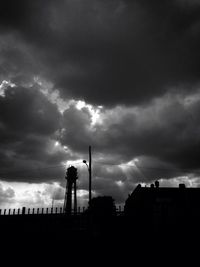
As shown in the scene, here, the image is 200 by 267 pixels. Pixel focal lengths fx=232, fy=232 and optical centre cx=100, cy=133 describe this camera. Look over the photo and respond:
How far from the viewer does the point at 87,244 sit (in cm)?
2044

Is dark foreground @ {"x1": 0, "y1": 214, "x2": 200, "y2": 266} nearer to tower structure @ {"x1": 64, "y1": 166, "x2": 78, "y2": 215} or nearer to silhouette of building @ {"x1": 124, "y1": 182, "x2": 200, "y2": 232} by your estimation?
silhouette of building @ {"x1": 124, "y1": 182, "x2": 200, "y2": 232}

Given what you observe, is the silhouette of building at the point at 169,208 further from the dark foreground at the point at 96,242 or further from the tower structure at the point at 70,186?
the tower structure at the point at 70,186

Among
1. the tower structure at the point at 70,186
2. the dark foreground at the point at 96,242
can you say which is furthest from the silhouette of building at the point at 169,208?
the tower structure at the point at 70,186

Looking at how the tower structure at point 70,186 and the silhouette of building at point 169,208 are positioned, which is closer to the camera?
the silhouette of building at point 169,208

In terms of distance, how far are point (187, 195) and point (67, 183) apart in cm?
2618

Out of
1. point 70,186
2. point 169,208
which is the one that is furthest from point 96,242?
point 70,186

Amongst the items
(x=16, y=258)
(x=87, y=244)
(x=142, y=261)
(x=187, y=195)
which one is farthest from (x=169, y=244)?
(x=16, y=258)

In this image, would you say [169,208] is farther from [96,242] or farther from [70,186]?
[70,186]

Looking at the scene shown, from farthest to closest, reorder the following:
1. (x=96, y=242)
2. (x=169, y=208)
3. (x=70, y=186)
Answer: (x=70, y=186) < (x=169, y=208) < (x=96, y=242)

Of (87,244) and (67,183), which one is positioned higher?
(67,183)

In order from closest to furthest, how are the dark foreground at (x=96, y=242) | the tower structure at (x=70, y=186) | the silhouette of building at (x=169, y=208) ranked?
the dark foreground at (x=96, y=242), the silhouette of building at (x=169, y=208), the tower structure at (x=70, y=186)

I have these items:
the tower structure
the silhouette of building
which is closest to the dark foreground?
the silhouette of building

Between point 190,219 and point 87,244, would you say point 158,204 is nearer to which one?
point 190,219

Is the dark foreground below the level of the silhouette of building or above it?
below
